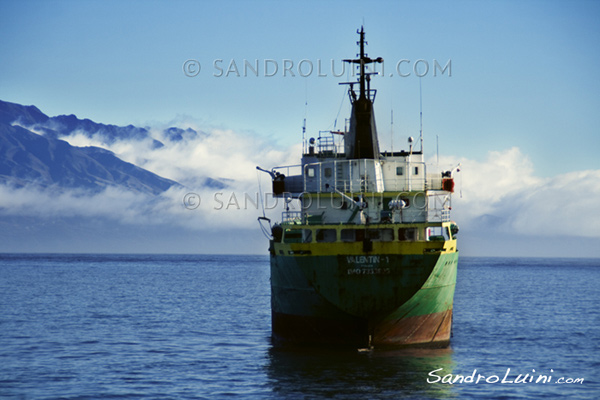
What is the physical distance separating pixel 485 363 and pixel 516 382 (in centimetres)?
401

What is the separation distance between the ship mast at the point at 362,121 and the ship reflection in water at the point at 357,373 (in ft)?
34.2

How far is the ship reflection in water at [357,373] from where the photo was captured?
28812 mm

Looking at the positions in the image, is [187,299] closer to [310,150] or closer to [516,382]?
[310,150]

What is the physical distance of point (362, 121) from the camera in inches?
1553

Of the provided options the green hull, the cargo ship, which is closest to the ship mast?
the cargo ship

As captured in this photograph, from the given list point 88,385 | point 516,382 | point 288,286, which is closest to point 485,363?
point 516,382

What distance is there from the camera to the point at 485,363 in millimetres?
34969

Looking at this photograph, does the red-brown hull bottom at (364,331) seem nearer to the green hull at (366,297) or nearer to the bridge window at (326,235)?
the green hull at (366,297)

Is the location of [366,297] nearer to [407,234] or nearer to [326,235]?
[407,234]

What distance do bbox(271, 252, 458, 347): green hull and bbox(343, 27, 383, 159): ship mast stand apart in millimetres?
7138

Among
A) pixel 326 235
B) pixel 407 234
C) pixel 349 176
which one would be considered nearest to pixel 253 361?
pixel 326 235

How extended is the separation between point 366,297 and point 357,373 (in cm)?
340

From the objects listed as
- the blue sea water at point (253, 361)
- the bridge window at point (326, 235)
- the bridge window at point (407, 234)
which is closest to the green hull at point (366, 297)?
the blue sea water at point (253, 361)

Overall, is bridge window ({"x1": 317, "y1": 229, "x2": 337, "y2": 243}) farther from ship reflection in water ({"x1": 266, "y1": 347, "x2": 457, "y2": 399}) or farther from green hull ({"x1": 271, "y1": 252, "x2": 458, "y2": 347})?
ship reflection in water ({"x1": 266, "y1": 347, "x2": 457, "y2": 399})
